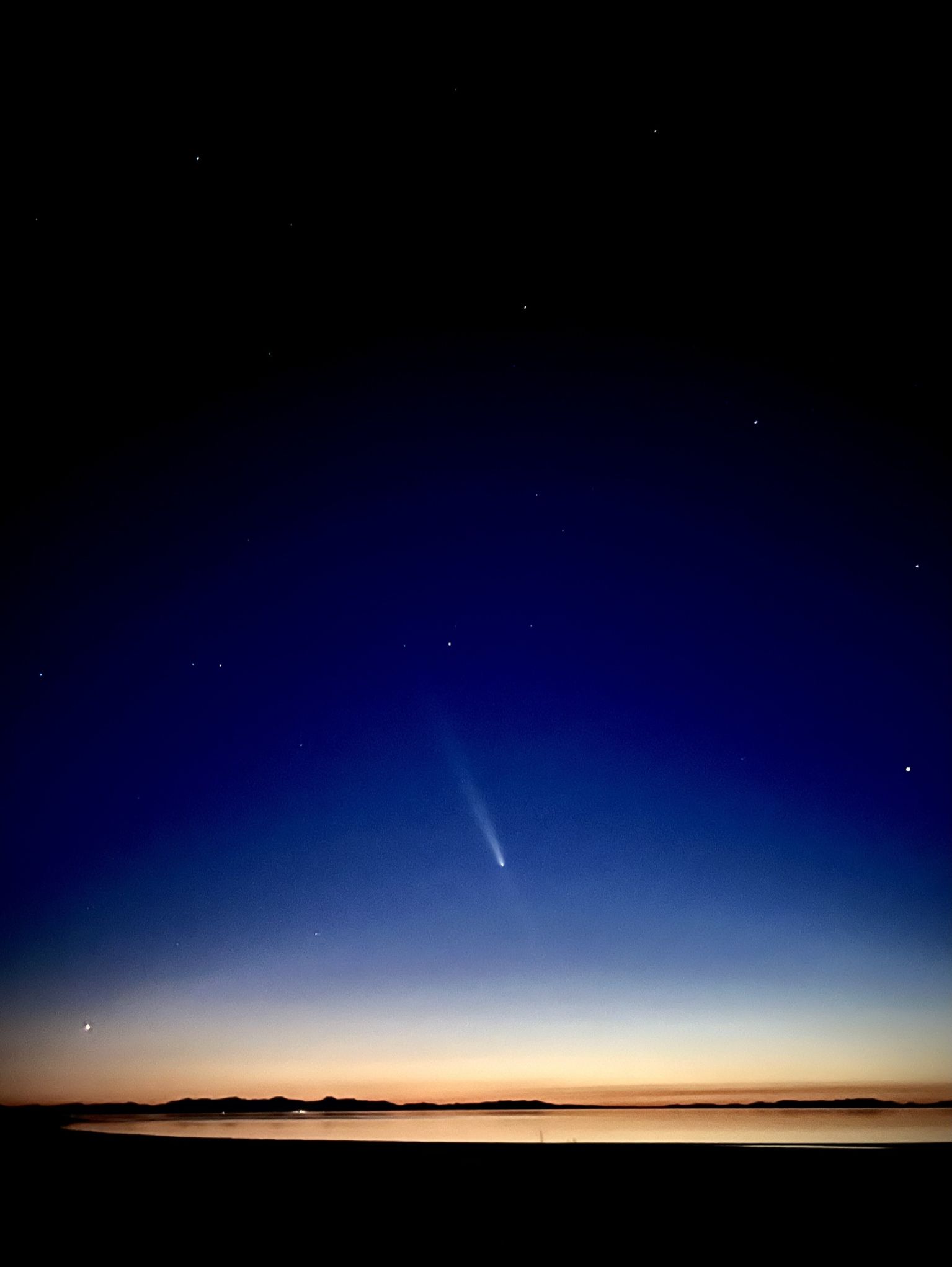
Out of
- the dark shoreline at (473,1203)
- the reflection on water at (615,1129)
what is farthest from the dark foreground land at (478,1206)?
the reflection on water at (615,1129)

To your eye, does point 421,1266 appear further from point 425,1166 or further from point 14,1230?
point 425,1166

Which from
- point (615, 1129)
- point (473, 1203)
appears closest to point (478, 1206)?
point (473, 1203)

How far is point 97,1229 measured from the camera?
11.0 feet

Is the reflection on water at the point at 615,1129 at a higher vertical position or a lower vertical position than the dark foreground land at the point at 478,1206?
lower

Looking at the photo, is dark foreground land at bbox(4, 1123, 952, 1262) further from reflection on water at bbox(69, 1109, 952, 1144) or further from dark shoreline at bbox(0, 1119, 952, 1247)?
reflection on water at bbox(69, 1109, 952, 1144)

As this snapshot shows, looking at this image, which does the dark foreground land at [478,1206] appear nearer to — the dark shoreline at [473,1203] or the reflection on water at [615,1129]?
the dark shoreline at [473,1203]

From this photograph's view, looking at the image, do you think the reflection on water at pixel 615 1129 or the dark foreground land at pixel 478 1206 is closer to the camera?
the dark foreground land at pixel 478 1206

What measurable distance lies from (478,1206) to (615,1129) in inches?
402

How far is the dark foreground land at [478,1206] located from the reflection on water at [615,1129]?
413cm

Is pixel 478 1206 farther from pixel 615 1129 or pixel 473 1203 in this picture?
pixel 615 1129

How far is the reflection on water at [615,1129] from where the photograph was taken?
31.7 feet

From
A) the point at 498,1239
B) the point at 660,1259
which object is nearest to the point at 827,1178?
the point at 660,1259

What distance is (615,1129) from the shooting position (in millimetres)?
12102

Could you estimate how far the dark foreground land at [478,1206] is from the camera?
324cm
